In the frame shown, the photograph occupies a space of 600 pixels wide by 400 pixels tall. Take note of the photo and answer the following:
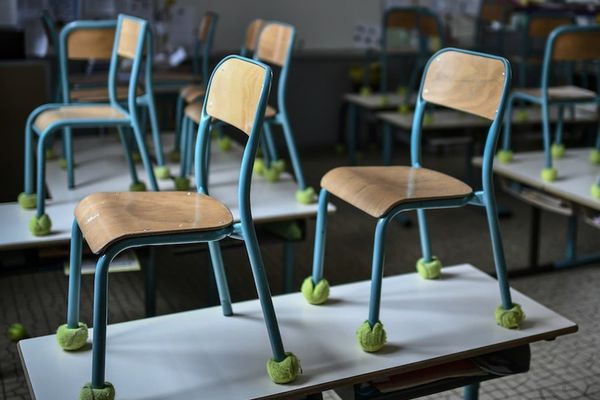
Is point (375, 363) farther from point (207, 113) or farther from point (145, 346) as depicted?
point (207, 113)

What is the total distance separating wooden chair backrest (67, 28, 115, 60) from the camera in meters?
3.15

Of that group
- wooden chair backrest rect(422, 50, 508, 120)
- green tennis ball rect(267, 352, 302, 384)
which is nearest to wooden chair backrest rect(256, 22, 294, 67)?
wooden chair backrest rect(422, 50, 508, 120)

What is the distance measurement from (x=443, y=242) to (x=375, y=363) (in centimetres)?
221

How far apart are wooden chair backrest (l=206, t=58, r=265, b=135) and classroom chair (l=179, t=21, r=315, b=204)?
1060mm

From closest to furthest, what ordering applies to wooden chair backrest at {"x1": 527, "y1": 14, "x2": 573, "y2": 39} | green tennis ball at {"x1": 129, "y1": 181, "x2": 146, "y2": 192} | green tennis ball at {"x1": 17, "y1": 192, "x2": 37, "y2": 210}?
1. green tennis ball at {"x1": 17, "y1": 192, "x2": 37, "y2": 210}
2. green tennis ball at {"x1": 129, "y1": 181, "x2": 146, "y2": 192}
3. wooden chair backrest at {"x1": 527, "y1": 14, "x2": 573, "y2": 39}

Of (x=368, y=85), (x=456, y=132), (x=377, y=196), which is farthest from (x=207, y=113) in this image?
(x=368, y=85)

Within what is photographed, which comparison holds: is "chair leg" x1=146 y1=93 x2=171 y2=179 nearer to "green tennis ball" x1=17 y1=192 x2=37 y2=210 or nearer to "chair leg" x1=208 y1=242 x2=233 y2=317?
"green tennis ball" x1=17 y1=192 x2=37 y2=210

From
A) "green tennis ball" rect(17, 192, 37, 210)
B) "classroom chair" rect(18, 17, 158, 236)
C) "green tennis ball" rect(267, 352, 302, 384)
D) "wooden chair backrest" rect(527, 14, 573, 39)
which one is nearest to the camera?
"green tennis ball" rect(267, 352, 302, 384)

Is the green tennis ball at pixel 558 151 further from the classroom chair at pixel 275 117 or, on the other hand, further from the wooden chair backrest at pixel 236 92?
the wooden chair backrest at pixel 236 92

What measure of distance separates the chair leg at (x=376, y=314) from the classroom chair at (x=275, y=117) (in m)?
1.10

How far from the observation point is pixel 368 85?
5.77 meters

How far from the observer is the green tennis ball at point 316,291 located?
197 centimetres

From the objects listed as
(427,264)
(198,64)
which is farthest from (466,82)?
(198,64)

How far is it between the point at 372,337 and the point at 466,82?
73cm
